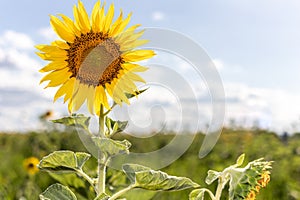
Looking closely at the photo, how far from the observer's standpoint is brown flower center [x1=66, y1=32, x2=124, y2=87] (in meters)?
1.19

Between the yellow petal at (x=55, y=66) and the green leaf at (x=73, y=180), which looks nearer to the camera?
the yellow petal at (x=55, y=66)

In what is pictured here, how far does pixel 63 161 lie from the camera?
3.52 ft

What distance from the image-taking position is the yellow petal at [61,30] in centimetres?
118

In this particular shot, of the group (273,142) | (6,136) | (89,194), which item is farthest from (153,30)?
(6,136)

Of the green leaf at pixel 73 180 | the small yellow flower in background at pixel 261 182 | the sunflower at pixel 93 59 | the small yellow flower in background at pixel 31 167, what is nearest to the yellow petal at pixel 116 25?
the sunflower at pixel 93 59

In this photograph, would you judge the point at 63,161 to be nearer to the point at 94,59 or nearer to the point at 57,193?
the point at 57,193

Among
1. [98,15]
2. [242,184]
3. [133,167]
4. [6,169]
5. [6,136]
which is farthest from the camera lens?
[6,136]

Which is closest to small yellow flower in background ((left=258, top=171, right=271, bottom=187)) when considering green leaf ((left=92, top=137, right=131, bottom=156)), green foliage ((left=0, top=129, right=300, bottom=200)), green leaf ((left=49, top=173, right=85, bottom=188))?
green leaf ((left=92, top=137, right=131, bottom=156))

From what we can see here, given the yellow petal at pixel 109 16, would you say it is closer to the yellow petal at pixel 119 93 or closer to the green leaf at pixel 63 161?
the yellow petal at pixel 119 93

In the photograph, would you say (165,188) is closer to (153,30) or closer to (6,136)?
(153,30)

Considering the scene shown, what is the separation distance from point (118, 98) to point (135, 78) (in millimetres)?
65

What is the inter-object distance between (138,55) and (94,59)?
0.12 m

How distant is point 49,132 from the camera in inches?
179

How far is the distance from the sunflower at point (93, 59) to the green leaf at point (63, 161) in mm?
141
